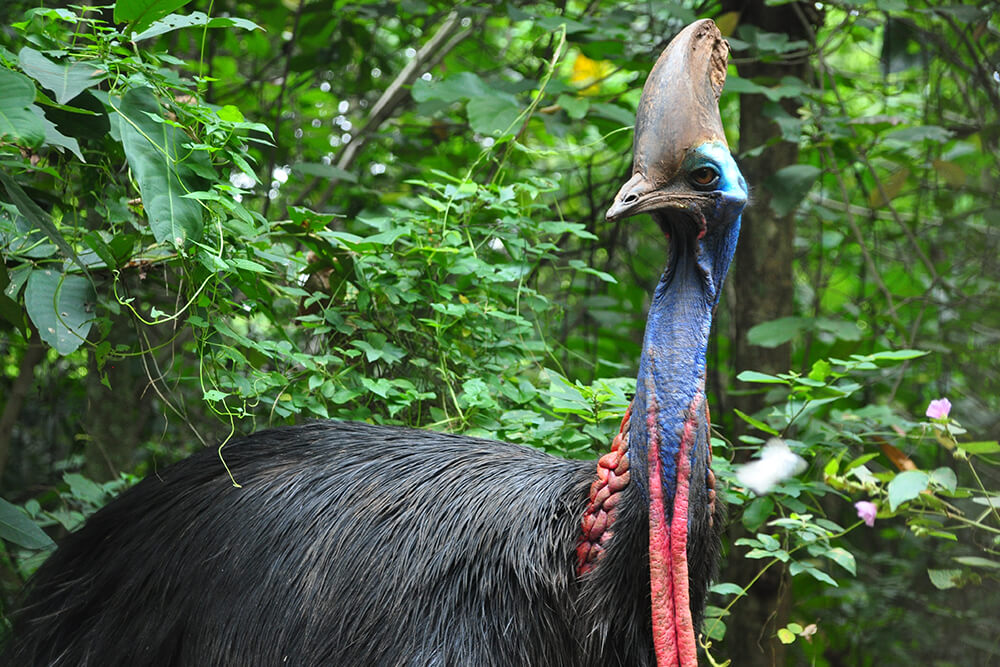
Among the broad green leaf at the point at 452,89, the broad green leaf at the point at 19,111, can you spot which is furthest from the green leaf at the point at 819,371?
the broad green leaf at the point at 19,111

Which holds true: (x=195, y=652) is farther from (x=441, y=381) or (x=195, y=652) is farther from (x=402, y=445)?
(x=441, y=381)

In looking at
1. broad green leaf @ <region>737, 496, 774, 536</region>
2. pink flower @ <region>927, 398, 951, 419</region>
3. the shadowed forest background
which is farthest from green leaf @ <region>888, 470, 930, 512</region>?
broad green leaf @ <region>737, 496, 774, 536</region>

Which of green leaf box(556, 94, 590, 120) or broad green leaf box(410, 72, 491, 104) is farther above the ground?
broad green leaf box(410, 72, 491, 104)

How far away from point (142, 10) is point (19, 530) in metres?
0.98

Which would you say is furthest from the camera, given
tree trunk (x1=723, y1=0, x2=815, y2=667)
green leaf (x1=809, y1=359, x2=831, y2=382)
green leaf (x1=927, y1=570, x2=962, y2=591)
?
tree trunk (x1=723, y1=0, x2=815, y2=667)

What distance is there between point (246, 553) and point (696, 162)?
1.07 m

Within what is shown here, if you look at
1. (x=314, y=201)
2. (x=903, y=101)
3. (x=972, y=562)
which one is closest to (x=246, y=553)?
(x=972, y=562)

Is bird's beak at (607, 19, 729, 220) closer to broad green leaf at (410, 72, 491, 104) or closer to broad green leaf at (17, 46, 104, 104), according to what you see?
broad green leaf at (17, 46, 104, 104)

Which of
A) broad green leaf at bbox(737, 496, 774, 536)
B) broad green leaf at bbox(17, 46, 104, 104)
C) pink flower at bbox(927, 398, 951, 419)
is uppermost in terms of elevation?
broad green leaf at bbox(17, 46, 104, 104)

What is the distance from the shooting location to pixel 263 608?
1.85 meters

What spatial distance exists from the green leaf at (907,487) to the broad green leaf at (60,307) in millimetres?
1689

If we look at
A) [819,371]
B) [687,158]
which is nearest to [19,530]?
[687,158]

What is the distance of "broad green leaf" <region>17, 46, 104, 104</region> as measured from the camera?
1677mm

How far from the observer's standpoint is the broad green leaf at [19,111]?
1529 mm
